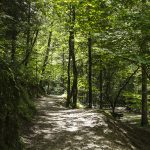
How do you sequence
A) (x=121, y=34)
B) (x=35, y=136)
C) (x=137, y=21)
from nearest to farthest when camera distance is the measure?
(x=35, y=136)
(x=137, y=21)
(x=121, y=34)

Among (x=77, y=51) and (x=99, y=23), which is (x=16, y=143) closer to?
(x=99, y=23)

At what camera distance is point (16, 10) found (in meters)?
14.5

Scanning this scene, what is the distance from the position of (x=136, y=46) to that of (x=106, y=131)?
540cm

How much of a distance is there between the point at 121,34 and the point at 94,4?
330 cm

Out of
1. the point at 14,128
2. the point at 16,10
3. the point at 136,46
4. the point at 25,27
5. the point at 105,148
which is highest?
the point at 16,10

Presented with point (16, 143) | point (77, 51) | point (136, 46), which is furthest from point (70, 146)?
point (77, 51)

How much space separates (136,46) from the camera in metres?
13.7

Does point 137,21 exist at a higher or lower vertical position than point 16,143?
higher

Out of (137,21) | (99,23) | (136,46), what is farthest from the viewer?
(99,23)

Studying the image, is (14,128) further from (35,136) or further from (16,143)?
(35,136)

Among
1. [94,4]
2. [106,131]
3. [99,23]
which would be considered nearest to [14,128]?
[106,131]

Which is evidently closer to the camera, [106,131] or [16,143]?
[16,143]

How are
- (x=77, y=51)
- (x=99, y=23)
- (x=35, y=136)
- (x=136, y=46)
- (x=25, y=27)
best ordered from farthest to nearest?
1. (x=77, y=51)
2. (x=99, y=23)
3. (x=25, y=27)
4. (x=136, y=46)
5. (x=35, y=136)

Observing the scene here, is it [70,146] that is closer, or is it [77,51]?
[70,146]
